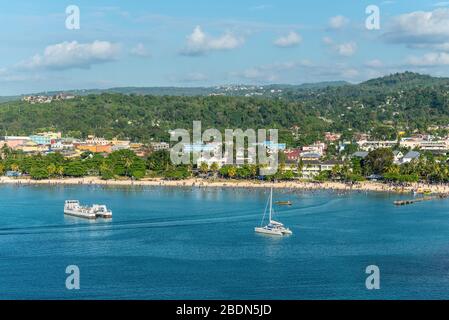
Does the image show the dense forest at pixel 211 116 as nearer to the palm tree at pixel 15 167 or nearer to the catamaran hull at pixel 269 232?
the palm tree at pixel 15 167

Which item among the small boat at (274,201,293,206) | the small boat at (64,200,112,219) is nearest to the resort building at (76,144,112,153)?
the small boat at (274,201,293,206)

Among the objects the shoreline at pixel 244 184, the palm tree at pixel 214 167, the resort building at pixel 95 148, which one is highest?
the resort building at pixel 95 148

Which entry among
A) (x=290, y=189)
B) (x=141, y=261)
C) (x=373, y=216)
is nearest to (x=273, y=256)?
(x=141, y=261)

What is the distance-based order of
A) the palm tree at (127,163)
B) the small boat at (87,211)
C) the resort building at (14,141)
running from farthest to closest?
the resort building at (14,141) < the palm tree at (127,163) < the small boat at (87,211)

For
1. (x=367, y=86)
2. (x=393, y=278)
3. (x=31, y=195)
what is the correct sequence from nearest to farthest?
1. (x=393, y=278)
2. (x=31, y=195)
3. (x=367, y=86)

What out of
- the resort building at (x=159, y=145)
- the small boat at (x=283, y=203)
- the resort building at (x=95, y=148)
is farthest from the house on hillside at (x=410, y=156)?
the resort building at (x=95, y=148)
